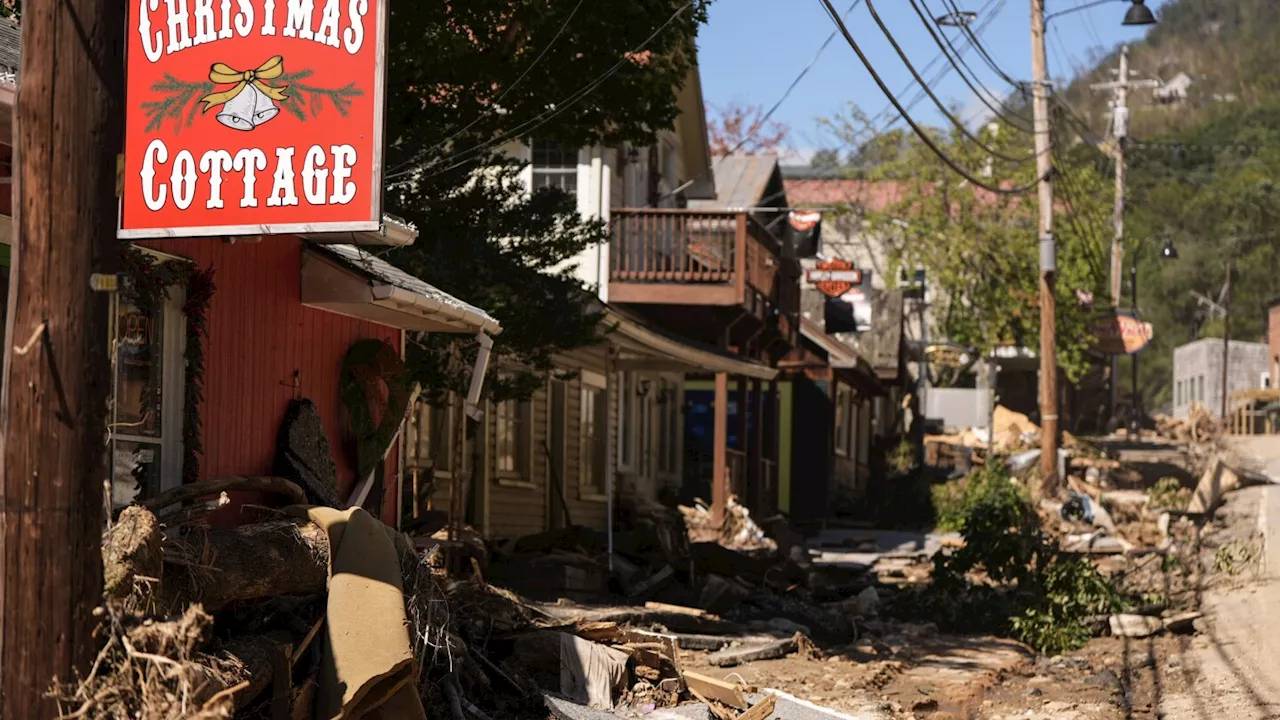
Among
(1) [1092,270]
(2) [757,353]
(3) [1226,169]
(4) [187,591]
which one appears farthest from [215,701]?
(3) [1226,169]

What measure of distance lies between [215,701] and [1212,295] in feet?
272

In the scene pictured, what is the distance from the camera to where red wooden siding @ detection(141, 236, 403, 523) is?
33.9 feet

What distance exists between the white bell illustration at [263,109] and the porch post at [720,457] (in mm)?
16804

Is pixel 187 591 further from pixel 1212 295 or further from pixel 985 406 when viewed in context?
pixel 1212 295

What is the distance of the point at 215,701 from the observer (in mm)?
6867

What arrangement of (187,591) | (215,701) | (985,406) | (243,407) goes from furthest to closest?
(985,406) → (243,407) → (187,591) → (215,701)

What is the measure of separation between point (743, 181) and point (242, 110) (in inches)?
1003

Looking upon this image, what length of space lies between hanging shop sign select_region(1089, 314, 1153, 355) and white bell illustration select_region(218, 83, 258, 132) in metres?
41.9

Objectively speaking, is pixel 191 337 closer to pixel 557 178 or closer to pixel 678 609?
pixel 678 609

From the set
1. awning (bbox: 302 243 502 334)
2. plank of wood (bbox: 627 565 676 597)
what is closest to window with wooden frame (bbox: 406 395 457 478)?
plank of wood (bbox: 627 565 676 597)

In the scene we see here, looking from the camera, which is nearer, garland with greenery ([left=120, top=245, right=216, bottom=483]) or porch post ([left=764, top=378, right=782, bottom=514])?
garland with greenery ([left=120, top=245, right=216, bottom=483])

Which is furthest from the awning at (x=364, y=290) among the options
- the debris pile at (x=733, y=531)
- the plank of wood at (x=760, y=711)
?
the debris pile at (x=733, y=531)

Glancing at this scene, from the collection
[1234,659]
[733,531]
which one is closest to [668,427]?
[733,531]

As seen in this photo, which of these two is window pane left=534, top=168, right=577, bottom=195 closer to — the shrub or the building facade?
the shrub
